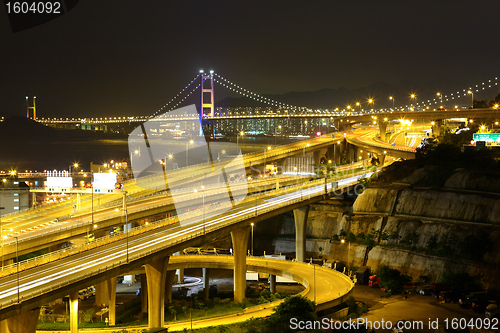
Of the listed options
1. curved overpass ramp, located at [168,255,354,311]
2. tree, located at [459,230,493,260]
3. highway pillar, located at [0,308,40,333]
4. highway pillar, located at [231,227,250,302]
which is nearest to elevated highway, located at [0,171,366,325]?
highway pillar, located at [231,227,250,302]

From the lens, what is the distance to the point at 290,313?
97.9 feet

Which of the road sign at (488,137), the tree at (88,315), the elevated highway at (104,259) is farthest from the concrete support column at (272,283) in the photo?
the road sign at (488,137)

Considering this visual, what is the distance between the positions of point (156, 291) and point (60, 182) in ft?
75.8

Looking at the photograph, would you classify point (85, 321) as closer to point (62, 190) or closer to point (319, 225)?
point (62, 190)

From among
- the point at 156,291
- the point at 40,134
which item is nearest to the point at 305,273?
the point at 156,291

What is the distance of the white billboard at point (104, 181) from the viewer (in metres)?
47.4

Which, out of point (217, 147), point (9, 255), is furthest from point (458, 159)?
point (217, 147)

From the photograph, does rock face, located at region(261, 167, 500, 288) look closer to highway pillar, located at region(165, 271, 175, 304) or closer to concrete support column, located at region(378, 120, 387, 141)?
Answer: highway pillar, located at region(165, 271, 175, 304)

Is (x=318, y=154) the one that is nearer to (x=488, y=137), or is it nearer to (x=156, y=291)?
(x=488, y=137)

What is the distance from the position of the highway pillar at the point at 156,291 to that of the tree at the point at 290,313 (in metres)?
6.59

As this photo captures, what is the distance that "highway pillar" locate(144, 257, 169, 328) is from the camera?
31812mm

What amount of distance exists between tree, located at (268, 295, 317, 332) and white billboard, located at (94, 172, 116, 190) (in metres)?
22.0

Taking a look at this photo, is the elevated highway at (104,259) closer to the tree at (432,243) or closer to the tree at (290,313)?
the tree at (290,313)

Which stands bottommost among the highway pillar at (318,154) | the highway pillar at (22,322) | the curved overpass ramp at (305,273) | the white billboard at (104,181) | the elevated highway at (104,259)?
the curved overpass ramp at (305,273)
